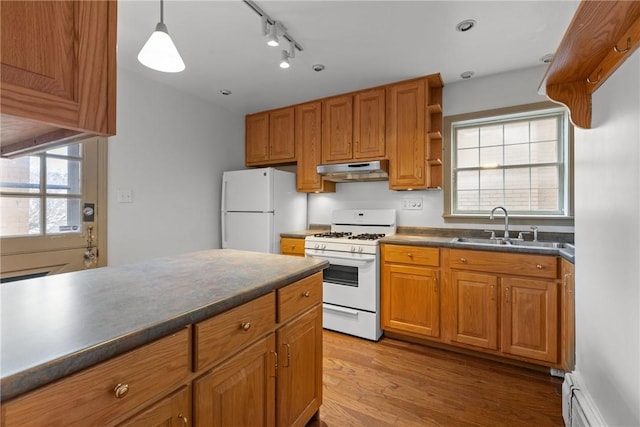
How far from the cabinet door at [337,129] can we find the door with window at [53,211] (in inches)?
81.7

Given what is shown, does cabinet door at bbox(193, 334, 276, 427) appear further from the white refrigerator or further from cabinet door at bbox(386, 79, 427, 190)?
cabinet door at bbox(386, 79, 427, 190)

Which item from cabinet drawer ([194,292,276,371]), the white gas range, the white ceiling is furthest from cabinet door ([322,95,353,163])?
cabinet drawer ([194,292,276,371])

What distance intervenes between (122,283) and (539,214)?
318 cm

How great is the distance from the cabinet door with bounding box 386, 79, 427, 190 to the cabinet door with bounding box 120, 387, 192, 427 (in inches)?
98.9

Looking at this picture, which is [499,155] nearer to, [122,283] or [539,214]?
[539,214]

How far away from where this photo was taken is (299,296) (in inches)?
56.6

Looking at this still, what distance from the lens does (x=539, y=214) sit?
2.65 metres

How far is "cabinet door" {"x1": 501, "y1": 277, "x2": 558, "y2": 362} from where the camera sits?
2109mm

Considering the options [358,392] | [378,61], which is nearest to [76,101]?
[358,392]

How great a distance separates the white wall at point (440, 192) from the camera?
105 inches

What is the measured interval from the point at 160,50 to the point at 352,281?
2313 millimetres

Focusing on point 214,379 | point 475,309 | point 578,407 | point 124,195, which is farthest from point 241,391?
point 124,195

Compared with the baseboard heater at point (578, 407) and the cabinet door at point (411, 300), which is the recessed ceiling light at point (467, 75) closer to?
the cabinet door at point (411, 300)

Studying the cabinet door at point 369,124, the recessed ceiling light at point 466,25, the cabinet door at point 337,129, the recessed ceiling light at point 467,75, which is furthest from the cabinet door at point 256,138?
the recessed ceiling light at point 466,25
